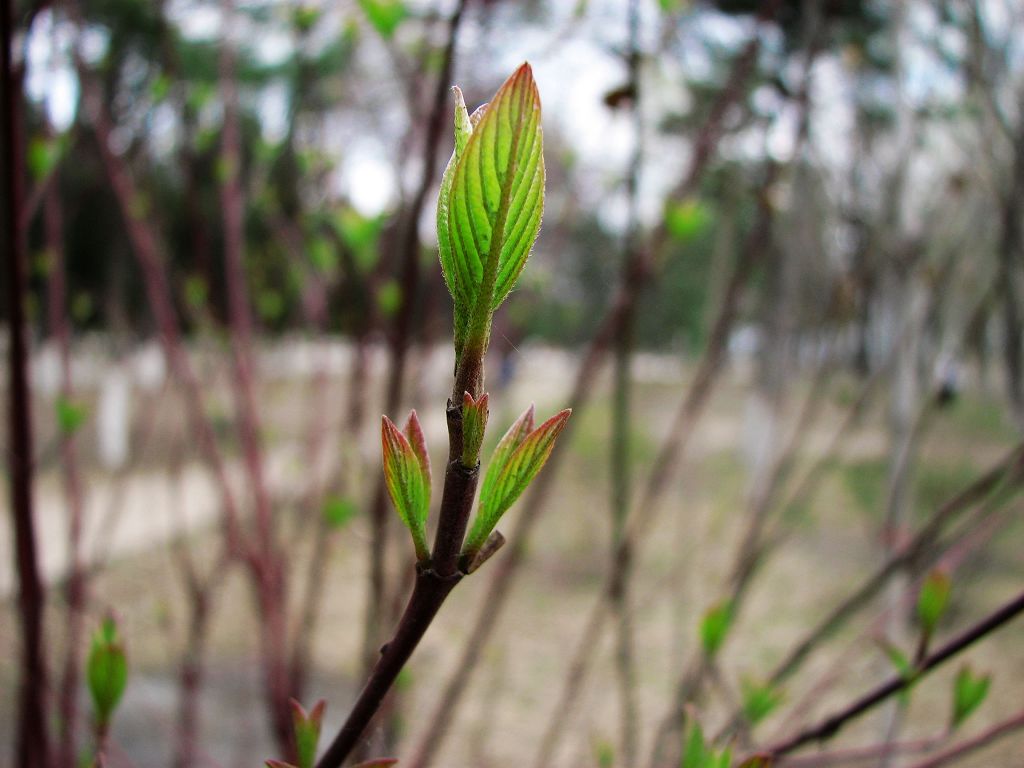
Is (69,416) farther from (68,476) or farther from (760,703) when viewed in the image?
(760,703)

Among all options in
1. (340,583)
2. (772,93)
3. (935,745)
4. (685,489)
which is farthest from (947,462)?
(935,745)

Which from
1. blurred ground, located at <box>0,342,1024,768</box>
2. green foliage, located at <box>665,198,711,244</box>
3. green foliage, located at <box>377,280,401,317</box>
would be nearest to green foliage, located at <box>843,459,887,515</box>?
blurred ground, located at <box>0,342,1024,768</box>

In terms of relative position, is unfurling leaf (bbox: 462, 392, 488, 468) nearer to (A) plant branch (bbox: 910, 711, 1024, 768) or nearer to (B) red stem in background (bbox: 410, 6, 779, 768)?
(A) plant branch (bbox: 910, 711, 1024, 768)

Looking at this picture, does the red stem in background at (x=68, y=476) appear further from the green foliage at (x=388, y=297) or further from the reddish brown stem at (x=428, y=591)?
the reddish brown stem at (x=428, y=591)

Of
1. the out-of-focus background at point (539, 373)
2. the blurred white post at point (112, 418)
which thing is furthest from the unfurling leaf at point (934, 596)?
the blurred white post at point (112, 418)

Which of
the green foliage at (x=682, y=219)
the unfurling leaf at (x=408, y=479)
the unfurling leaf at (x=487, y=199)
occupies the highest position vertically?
the green foliage at (x=682, y=219)

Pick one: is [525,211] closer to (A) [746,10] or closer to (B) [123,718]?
(A) [746,10]

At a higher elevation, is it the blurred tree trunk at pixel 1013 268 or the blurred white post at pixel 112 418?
the blurred tree trunk at pixel 1013 268

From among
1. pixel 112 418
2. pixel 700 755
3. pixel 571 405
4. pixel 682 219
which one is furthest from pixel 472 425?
pixel 112 418
